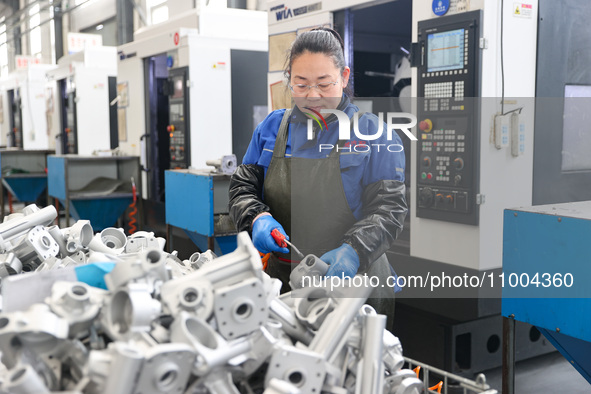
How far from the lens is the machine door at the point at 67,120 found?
21.2ft

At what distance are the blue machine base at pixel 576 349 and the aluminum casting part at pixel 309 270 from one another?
0.99 meters

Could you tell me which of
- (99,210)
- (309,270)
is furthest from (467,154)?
(99,210)

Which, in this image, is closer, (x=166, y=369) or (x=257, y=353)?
(x=166, y=369)

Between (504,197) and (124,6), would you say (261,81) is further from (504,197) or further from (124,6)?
(124,6)

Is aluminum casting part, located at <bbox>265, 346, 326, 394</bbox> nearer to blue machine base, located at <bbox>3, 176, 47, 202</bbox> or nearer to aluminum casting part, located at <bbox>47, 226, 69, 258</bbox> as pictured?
aluminum casting part, located at <bbox>47, 226, 69, 258</bbox>

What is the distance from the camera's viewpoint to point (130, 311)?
3.13 ft

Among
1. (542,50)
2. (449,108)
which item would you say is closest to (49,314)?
(449,108)

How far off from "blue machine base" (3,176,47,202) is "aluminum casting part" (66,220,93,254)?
5466mm

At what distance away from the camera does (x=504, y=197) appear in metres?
2.67

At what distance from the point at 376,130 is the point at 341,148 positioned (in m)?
0.12

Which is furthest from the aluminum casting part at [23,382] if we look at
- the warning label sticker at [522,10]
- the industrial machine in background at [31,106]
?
the industrial machine in background at [31,106]

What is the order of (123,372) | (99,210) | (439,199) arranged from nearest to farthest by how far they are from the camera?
1. (123,372)
2. (439,199)
3. (99,210)

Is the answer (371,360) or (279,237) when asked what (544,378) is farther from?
(371,360)

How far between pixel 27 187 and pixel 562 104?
5797mm
